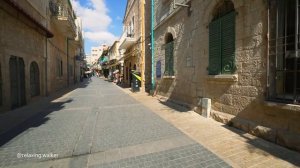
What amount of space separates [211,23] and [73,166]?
5.37 m

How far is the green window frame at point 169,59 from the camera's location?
31.0 feet

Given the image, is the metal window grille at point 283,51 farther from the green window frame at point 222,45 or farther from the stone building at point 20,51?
the stone building at point 20,51

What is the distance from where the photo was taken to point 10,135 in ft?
15.8

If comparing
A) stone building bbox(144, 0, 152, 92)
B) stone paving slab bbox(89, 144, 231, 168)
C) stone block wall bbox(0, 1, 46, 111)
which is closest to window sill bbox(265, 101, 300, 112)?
stone paving slab bbox(89, 144, 231, 168)

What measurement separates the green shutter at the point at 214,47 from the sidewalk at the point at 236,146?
1.59m

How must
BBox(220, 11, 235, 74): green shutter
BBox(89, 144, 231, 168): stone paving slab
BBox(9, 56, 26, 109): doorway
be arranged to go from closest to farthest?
BBox(89, 144, 231, 168): stone paving slab < BBox(220, 11, 235, 74): green shutter < BBox(9, 56, 26, 109): doorway

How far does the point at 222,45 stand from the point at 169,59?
14.1 ft

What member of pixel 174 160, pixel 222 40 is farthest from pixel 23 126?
pixel 222 40

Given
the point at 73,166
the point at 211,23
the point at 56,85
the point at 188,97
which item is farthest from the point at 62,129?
the point at 56,85

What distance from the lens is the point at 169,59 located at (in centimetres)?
979

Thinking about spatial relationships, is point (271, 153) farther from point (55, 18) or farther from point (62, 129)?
point (55, 18)

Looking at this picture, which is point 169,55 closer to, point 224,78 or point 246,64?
point 224,78

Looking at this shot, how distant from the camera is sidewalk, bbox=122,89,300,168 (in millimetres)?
3240

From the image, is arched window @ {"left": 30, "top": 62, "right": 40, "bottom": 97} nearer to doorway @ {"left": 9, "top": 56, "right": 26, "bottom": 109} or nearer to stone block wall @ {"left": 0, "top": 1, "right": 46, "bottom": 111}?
stone block wall @ {"left": 0, "top": 1, "right": 46, "bottom": 111}
